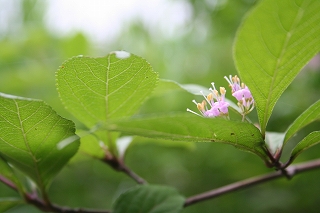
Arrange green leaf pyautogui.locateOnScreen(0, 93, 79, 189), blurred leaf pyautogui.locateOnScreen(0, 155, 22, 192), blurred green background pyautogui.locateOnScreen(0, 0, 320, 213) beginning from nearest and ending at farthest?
green leaf pyautogui.locateOnScreen(0, 93, 79, 189) → blurred leaf pyautogui.locateOnScreen(0, 155, 22, 192) → blurred green background pyautogui.locateOnScreen(0, 0, 320, 213)

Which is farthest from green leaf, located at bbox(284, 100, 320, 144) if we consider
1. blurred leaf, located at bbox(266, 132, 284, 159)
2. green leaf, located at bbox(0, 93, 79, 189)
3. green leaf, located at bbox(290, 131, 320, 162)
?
green leaf, located at bbox(0, 93, 79, 189)

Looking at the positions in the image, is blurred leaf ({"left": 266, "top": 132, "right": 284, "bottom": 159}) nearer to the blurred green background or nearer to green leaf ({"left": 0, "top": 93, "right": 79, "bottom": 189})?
green leaf ({"left": 0, "top": 93, "right": 79, "bottom": 189})

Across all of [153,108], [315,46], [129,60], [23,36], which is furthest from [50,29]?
[315,46]

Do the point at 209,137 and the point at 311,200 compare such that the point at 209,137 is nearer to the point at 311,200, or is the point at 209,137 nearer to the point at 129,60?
the point at 129,60

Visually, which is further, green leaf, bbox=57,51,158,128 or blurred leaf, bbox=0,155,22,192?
blurred leaf, bbox=0,155,22,192

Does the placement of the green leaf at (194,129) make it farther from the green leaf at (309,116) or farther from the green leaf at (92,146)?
the green leaf at (92,146)

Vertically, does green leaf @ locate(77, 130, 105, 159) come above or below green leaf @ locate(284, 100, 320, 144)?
below

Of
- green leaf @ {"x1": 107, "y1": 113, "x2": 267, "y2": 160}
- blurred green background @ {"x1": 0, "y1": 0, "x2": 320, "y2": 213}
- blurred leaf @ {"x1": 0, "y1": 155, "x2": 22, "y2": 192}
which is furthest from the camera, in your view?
blurred green background @ {"x1": 0, "y1": 0, "x2": 320, "y2": 213}

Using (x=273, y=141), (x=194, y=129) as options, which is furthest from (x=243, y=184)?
(x=194, y=129)
